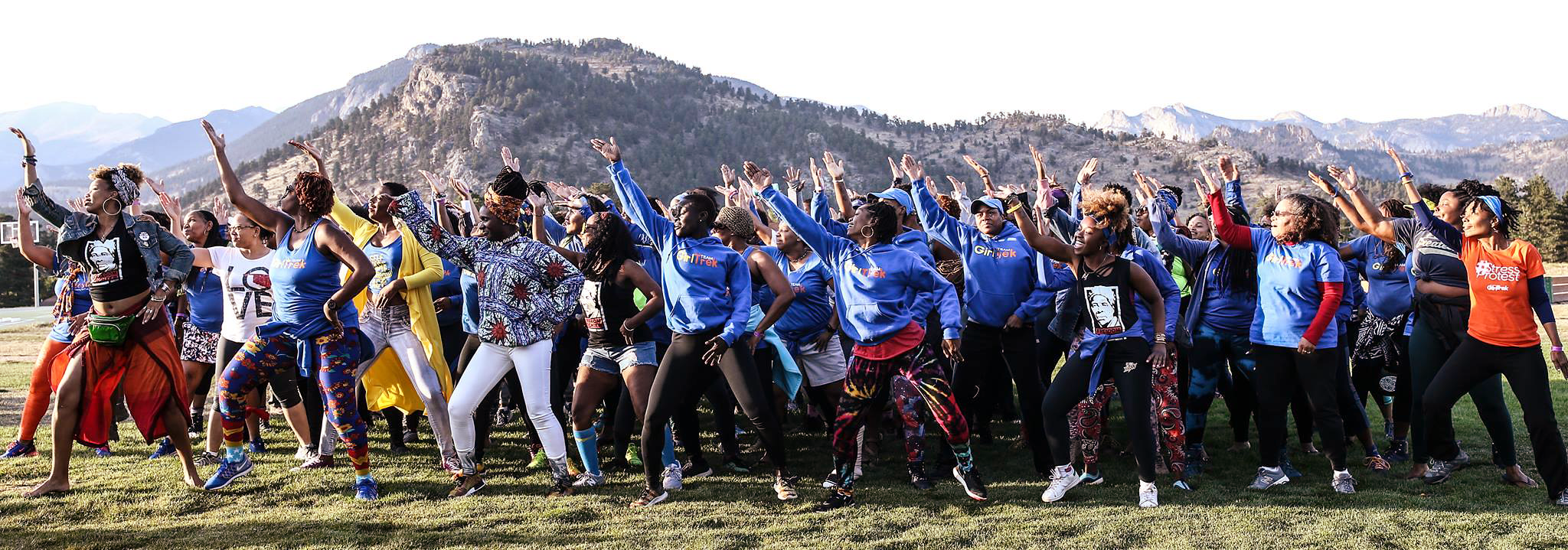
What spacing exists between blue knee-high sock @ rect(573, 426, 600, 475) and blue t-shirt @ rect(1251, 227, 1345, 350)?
4.15m

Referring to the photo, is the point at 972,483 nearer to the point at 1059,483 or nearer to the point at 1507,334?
the point at 1059,483

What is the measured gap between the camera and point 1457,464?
6.95 meters

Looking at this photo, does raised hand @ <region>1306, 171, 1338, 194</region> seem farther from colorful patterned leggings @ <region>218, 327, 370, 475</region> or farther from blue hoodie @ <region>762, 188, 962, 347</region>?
colorful patterned leggings @ <region>218, 327, 370, 475</region>

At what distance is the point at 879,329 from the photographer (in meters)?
6.02

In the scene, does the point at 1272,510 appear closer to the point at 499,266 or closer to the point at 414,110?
the point at 499,266

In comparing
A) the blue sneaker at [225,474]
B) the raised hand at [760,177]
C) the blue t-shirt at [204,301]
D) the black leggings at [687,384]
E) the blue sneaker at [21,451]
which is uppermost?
the raised hand at [760,177]

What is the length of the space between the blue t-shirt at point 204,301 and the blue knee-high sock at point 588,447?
3.14 metres

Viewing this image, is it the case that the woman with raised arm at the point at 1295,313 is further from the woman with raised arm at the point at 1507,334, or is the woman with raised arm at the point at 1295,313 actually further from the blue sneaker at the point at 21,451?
the blue sneaker at the point at 21,451

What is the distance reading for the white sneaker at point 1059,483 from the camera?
6.17 m

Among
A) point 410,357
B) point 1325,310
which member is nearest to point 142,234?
point 410,357

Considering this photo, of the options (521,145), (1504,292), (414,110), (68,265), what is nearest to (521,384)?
(68,265)

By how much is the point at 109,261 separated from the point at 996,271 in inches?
218

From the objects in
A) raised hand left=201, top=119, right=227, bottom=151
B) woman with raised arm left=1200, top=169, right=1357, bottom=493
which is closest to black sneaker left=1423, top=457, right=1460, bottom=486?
woman with raised arm left=1200, top=169, right=1357, bottom=493

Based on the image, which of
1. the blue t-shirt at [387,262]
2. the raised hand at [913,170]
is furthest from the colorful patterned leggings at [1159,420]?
the blue t-shirt at [387,262]
